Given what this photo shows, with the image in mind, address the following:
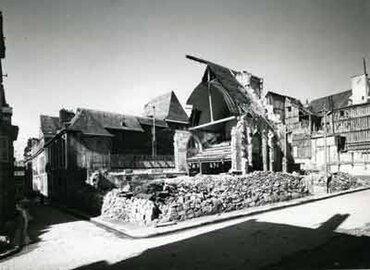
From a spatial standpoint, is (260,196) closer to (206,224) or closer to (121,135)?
(206,224)

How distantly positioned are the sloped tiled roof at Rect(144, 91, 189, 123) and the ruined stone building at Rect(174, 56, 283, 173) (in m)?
13.9

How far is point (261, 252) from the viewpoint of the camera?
7297 millimetres

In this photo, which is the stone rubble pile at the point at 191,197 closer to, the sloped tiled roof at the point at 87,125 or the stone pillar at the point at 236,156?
the stone pillar at the point at 236,156

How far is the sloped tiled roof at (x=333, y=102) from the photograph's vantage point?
42.8m

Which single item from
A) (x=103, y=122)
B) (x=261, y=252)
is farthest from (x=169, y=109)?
(x=261, y=252)

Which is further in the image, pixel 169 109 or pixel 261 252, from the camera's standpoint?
pixel 169 109

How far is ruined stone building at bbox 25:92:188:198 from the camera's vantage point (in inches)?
987

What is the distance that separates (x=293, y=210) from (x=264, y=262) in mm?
8153

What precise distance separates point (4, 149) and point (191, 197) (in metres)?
10.2

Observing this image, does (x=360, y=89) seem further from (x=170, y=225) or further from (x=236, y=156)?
(x=170, y=225)

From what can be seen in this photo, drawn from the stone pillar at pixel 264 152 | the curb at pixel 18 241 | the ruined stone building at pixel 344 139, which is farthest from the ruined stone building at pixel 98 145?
the ruined stone building at pixel 344 139

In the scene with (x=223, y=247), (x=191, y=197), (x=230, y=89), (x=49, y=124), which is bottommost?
(x=223, y=247)

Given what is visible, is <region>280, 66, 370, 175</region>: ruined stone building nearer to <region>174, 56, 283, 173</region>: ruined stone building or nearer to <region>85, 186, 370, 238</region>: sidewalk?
<region>174, 56, 283, 173</region>: ruined stone building

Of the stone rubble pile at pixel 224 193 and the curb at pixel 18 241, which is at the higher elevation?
A: the stone rubble pile at pixel 224 193
